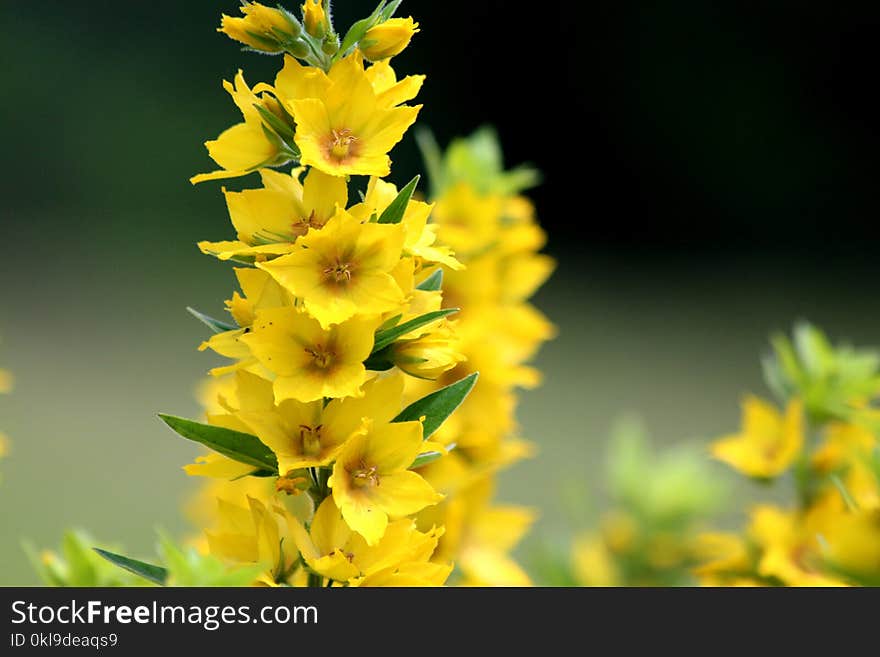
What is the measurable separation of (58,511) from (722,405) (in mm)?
3351

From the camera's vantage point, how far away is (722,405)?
5871 millimetres

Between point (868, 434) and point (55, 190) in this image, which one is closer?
point (868, 434)

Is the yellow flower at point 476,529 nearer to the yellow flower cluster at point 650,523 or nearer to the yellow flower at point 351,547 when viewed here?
the yellow flower cluster at point 650,523

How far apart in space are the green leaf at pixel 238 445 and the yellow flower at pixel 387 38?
0.26m

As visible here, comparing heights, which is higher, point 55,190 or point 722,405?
point 55,190

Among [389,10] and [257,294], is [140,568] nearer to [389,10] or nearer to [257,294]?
[257,294]

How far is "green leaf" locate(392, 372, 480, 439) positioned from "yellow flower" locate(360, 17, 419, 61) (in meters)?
0.22

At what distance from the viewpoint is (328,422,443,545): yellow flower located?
702 mm

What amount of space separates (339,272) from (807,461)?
1.97 ft

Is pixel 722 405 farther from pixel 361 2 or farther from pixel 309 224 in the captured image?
pixel 309 224

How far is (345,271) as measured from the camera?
2.29 ft

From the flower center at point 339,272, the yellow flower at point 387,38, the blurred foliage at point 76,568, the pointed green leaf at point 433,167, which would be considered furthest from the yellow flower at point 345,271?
the pointed green leaf at point 433,167

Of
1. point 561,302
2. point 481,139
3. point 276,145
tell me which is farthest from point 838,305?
point 276,145

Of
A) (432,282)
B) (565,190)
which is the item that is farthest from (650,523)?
(565,190)
